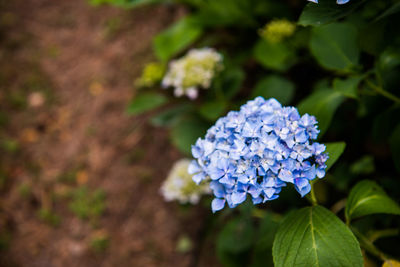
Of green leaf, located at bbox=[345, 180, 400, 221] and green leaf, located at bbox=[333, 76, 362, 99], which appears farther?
green leaf, located at bbox=[333, 76, 362, 99]

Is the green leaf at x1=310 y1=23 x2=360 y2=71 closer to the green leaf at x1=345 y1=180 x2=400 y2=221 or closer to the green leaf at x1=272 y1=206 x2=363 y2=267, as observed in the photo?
the green leaf at x1=345 y1=180 x2=400 y2=221

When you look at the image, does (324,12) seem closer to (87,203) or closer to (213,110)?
(213,110)

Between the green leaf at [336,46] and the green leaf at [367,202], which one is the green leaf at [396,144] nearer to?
the green leaf at [367,202]

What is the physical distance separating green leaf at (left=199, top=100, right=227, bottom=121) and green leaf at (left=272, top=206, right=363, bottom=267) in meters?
1.06

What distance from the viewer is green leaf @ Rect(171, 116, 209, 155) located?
2395 millimetres

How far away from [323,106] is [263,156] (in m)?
0.61

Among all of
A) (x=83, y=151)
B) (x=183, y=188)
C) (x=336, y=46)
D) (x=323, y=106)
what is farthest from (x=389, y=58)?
(x=83, y=151)

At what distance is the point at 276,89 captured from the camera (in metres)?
2.17

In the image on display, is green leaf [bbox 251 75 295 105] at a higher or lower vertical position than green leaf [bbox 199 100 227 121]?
higher

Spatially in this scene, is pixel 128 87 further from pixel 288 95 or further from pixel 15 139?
pixel 288 95

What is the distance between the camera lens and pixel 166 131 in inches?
125

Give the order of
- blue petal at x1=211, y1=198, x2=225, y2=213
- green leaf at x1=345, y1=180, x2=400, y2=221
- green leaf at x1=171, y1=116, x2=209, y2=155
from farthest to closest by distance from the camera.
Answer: green leaf at x1=171, y1=116, x2=209, y2=155 → green leaf at x1=345, y1=180, x2=400, y2=221 → blue petal at x1=211, y1=198, x2=225, y2=213

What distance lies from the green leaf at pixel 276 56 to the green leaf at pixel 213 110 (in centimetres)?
48

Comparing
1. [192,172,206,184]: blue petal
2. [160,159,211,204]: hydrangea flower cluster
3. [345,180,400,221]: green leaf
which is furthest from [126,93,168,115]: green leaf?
[345,180,400,221]: green leaf
